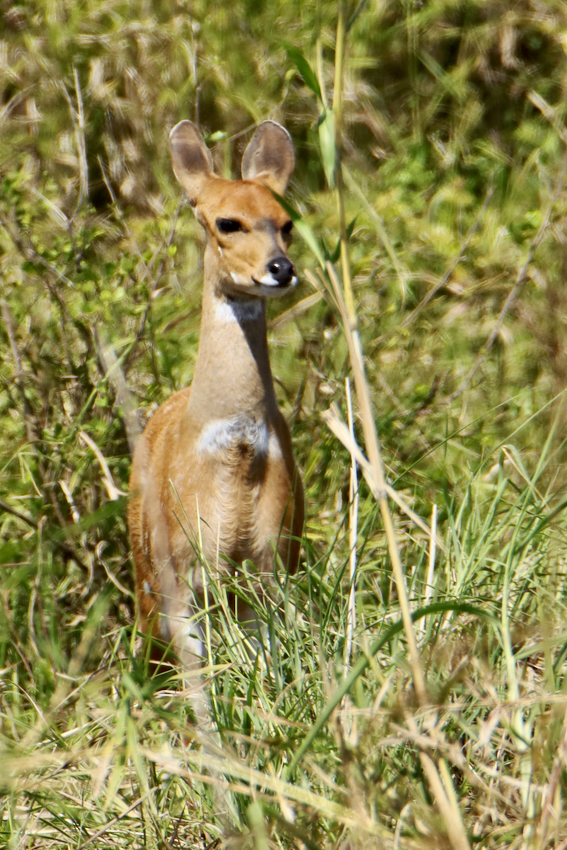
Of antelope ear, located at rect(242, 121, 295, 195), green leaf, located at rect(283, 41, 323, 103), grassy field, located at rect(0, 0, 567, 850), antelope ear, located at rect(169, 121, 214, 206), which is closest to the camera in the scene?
green leaf, located at rect(283, 41, 323, 103)

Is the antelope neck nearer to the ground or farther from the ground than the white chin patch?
nearer to the ground

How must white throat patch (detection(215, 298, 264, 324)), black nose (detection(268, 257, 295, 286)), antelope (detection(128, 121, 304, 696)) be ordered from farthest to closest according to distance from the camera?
white throat patch (detection(215, 298, 264, 324)) < antelope (detection(128, 121, 304, 696)) < black nose (detection(268, 257, 295, 286))

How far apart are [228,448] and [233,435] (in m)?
0.05

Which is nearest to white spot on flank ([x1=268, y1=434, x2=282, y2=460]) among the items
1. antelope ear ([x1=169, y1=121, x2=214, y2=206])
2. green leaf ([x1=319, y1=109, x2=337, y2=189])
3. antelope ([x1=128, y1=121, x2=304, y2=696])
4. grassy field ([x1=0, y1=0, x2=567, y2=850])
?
antelope ([x1=128, y1=121, x2=304, y2=696])

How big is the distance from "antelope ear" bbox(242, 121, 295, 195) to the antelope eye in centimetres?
52

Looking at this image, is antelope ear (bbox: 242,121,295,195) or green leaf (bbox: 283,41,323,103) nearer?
green leaf (bbox: 283,41,323,103)

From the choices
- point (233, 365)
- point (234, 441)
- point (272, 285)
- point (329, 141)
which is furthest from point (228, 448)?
point (329, 141)

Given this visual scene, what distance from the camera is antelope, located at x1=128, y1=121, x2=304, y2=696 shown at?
11.9 feet

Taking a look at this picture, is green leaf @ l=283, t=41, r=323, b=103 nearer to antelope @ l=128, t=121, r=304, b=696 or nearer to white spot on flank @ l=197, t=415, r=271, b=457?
antelope @ l=128, t=121, r=304, b=696

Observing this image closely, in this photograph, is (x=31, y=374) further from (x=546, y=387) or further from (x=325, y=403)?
(x=546, y=387)

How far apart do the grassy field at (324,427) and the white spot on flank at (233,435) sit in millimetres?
334

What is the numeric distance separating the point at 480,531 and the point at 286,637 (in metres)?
0.75

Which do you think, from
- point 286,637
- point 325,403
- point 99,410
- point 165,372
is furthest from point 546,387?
point 286,637

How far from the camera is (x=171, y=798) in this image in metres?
2.91
